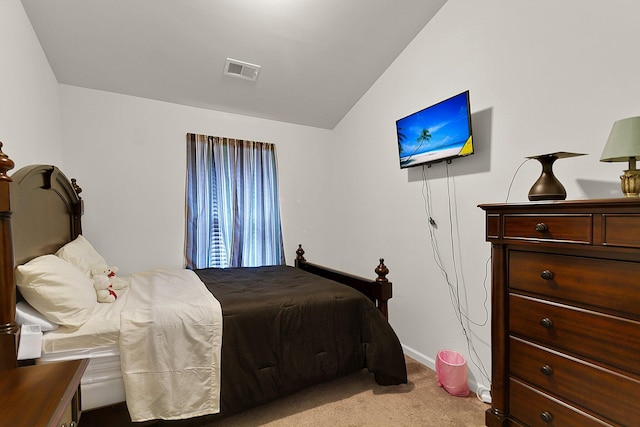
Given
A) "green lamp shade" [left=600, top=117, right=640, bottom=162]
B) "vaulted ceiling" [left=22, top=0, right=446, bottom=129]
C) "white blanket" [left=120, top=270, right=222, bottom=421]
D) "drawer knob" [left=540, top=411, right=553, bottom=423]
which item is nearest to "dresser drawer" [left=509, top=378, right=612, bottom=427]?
"drawer knob" [left=540, top=411, right=553, bottom=423]

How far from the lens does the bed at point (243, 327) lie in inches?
54.9

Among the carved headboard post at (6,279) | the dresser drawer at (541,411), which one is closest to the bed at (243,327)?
the carved headboard post at (6,279)

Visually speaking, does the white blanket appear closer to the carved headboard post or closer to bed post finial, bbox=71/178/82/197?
the carved headboard post

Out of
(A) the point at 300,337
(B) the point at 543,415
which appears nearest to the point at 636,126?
(B) the point at 543,415

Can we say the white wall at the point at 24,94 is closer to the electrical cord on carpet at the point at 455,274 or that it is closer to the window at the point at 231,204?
the window at the point at 231,204

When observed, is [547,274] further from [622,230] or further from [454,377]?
[454,377]

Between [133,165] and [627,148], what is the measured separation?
11.5 ft

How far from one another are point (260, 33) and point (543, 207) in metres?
2.36

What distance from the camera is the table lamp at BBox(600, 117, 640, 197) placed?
3.93 feet

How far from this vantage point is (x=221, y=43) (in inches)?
101

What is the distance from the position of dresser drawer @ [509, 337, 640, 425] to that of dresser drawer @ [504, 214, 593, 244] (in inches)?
19.9

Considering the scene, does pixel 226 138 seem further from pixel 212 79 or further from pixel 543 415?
pixel 543 415

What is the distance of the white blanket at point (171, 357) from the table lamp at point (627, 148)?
1.97 metres

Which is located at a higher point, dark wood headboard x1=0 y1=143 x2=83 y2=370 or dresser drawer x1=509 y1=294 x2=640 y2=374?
dark wood headboard x1=0 y1=143 x2=83 y2=370
